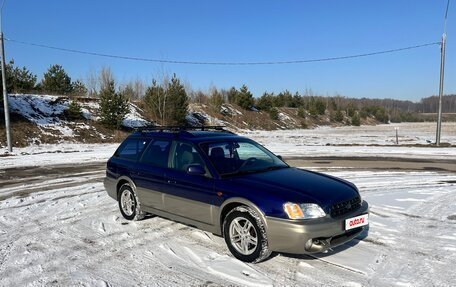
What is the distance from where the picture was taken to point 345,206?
15.0ft

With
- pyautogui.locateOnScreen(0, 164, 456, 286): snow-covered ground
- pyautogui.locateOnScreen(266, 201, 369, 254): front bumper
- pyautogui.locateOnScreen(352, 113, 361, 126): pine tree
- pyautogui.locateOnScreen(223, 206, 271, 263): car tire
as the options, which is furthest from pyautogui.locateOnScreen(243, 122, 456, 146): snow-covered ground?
pyautogui.locateOnScreen(352, 113, 361, 126): pine tree

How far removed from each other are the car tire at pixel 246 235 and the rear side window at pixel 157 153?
160 cm

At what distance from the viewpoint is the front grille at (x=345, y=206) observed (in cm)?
438

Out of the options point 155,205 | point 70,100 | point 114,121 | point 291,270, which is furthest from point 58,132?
point 291,270

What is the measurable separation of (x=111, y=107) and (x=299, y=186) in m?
26.1

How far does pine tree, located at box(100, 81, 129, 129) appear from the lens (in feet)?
92.9

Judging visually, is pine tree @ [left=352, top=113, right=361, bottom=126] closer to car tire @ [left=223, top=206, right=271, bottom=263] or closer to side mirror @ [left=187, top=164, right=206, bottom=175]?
side mirror @ [left=187, top=164, right=206, bottom=175]

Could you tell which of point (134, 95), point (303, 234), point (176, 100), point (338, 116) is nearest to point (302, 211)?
point (303, 234)

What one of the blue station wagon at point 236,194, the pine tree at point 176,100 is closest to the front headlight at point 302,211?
the blue station wagon at point 236,194

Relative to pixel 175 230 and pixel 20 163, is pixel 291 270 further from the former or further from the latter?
pixel 20 163

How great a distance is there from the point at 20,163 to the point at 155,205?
1234 centimetres

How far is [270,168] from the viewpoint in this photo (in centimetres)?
548

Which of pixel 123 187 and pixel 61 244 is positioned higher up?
pixel 123 187

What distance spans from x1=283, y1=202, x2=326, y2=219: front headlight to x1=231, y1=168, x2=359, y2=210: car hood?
0.17 feet
